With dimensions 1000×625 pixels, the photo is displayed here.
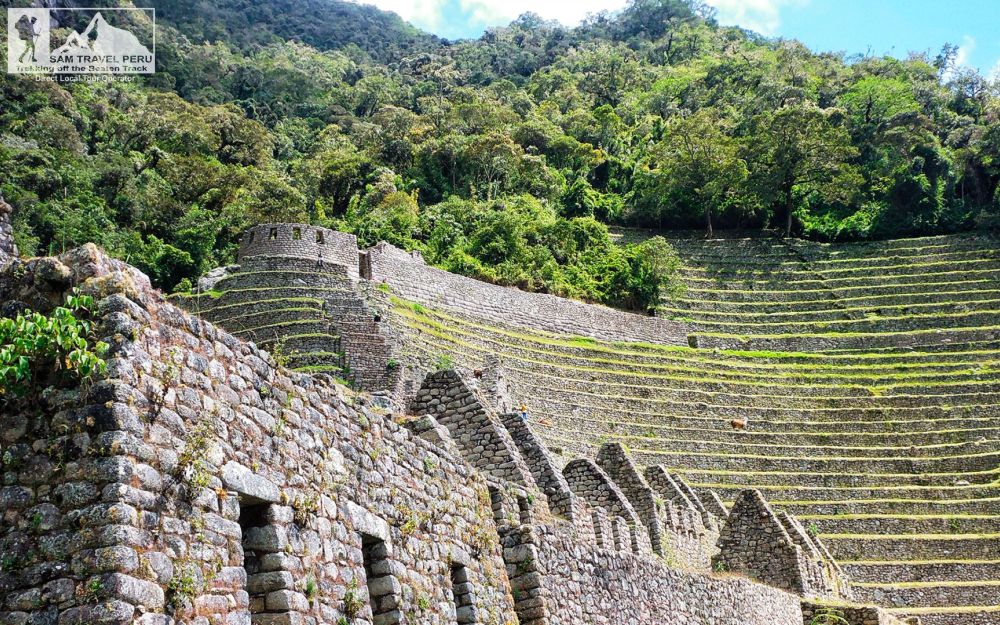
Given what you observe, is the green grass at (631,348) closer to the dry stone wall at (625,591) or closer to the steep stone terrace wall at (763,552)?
the steep stone terrace wall at (763,552)

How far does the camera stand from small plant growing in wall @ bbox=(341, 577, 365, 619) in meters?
6.08

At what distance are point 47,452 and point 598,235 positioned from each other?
170 feet

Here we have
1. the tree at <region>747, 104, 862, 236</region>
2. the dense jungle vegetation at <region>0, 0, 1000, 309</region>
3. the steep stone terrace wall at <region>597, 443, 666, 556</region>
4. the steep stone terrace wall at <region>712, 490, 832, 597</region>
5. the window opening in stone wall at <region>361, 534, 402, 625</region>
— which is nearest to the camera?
the window opening in stone wall at <region>361, 534, 402, 625</region>

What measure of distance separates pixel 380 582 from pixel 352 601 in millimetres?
521

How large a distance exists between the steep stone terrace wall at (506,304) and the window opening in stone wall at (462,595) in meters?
30.7

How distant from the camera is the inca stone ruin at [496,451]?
4648 millimetres

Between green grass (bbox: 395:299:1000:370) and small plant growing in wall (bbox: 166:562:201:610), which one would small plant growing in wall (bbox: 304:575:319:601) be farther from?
green grass (bbox: 395:299:1000:370)

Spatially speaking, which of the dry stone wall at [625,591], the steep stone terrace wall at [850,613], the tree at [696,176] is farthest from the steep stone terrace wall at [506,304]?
the dry stone wall at [625,591]

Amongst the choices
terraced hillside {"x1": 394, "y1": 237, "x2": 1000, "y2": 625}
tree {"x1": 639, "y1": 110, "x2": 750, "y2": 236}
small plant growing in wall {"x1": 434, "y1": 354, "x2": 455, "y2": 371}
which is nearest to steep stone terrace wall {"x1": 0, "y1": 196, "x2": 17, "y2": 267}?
terraced hillside {"x1": 394, "y1": 237, "x2": 1000, "y2": 625}

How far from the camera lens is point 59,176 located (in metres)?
45.3

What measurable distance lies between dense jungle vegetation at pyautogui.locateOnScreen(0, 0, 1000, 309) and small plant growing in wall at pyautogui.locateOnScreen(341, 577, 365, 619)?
3184 cm

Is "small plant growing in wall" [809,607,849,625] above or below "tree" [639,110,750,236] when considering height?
below

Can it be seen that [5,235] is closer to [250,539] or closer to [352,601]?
[250,539]

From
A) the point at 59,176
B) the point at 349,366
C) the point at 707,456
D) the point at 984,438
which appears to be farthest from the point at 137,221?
the point at 984,438
